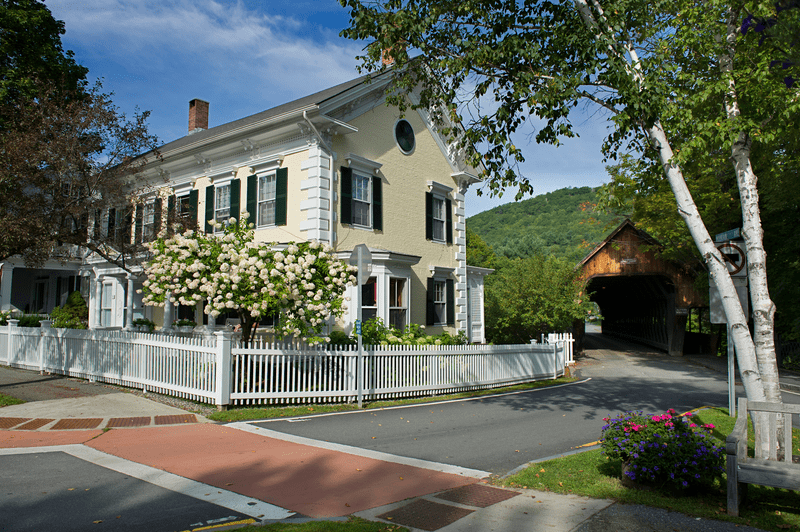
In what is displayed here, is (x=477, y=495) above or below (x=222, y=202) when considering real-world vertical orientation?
below

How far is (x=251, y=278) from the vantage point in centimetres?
1079

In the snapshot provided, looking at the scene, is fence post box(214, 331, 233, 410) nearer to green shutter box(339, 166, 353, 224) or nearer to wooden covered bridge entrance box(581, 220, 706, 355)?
green shutter box(339, 166, 353, 224)

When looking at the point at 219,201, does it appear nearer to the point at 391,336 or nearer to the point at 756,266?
the point at 391,336

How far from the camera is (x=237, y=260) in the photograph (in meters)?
11.0

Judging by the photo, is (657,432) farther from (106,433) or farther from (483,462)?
(106,433)

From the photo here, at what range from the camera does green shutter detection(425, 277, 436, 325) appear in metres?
18.7

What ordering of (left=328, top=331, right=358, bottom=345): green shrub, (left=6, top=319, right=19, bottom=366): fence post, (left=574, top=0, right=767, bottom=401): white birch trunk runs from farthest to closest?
(left=6, top=319, right=19, bottom=366): fence post, (left=328, top=331, right=358, bottom=345): green shrub, (left=574, top=0, right=767, bottom=401): white birch trunk

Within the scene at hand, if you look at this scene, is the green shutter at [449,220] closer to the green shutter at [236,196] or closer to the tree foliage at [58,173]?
the green shutter at [236,196]

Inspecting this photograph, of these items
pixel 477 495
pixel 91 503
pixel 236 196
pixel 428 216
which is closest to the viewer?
pixel 91 503

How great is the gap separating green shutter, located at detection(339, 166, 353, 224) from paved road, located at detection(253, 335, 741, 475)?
21.1 feet

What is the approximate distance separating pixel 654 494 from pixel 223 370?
25.9 ft

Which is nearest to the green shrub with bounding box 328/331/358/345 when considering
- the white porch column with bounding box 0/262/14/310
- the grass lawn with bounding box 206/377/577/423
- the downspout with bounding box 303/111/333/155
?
the grass lawn with bounding box 206/377/577/423

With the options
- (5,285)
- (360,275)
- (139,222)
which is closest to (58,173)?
(139,222)

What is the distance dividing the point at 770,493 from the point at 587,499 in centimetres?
204
